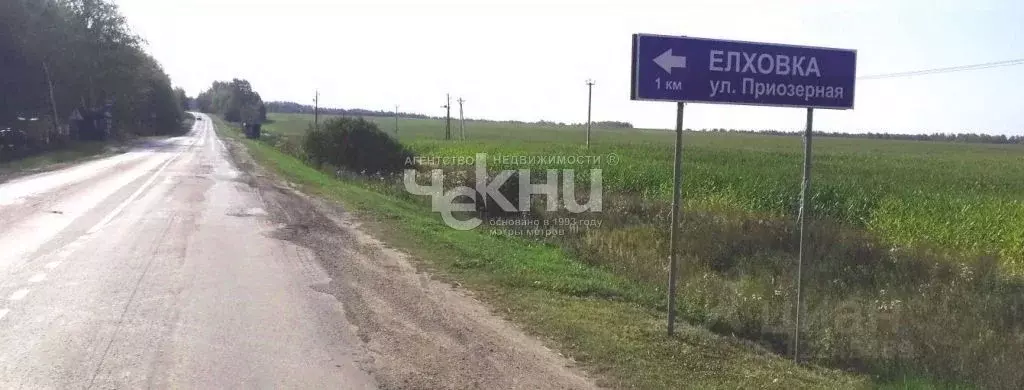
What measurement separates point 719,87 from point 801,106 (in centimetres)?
77

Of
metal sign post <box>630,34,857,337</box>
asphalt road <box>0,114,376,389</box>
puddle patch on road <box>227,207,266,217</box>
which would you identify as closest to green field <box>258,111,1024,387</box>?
metal sign post <box>630,34,857,337</box>

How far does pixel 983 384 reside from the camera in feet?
20.9

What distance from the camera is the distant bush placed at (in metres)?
31.0

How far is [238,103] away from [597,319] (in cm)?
Answer: 12525

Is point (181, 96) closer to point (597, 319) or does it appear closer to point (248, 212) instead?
point (248, 212)

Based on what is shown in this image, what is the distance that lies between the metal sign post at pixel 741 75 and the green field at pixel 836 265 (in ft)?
4.88

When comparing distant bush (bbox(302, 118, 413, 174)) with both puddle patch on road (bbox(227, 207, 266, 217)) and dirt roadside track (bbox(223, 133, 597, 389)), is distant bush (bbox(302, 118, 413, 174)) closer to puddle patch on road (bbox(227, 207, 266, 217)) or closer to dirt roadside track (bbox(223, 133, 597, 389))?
puddle patch on road (bbox(227, 207, 266, 217))

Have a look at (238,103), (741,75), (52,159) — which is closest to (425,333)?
(741,75)

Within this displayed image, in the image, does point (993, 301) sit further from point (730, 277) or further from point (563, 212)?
point (563, 212)

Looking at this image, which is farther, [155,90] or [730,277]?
[155,90]

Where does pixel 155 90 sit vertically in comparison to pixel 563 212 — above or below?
above

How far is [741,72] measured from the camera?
6512mm

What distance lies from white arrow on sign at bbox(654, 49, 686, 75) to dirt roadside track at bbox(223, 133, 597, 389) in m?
2.47

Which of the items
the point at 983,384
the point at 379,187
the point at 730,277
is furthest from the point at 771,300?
the point at 379,187
